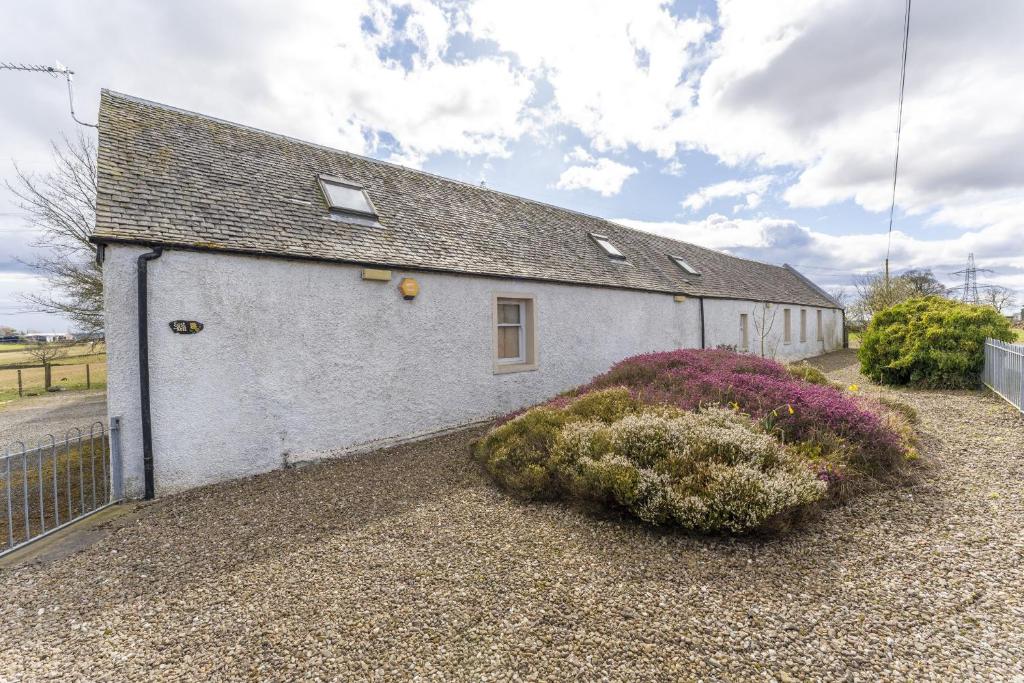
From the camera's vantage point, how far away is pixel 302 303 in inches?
236

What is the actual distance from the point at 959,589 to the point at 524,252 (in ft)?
26.8

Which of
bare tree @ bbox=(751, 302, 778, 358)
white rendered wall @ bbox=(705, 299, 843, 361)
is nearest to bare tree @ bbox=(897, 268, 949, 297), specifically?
white rendered wall @ bbox=(705, 299, 843, 361)

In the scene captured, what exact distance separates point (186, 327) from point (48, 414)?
10381 mm

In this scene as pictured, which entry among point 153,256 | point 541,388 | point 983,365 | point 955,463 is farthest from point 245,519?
point 983,365

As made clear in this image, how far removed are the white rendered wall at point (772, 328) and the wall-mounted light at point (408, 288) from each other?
10.8 m

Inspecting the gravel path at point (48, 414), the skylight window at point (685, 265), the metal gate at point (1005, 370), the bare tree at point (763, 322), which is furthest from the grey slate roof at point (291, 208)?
the metal gate at point (1005, 370)

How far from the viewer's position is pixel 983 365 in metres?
9.77

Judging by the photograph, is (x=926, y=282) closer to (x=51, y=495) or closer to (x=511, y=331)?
(x=511, y=331)

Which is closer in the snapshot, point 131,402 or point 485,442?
point 131,402

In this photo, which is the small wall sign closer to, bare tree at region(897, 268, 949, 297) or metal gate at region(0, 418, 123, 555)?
metal gate at region(0, 418, 123, 555)

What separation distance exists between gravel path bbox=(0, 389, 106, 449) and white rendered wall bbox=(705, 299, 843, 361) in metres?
17.5

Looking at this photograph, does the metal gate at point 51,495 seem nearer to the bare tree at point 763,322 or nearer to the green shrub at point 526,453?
the green shrub at point 526,453

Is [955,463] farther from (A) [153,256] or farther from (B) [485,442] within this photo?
(A) [153,256]

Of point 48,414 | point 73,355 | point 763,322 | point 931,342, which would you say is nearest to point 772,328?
point 763,322
